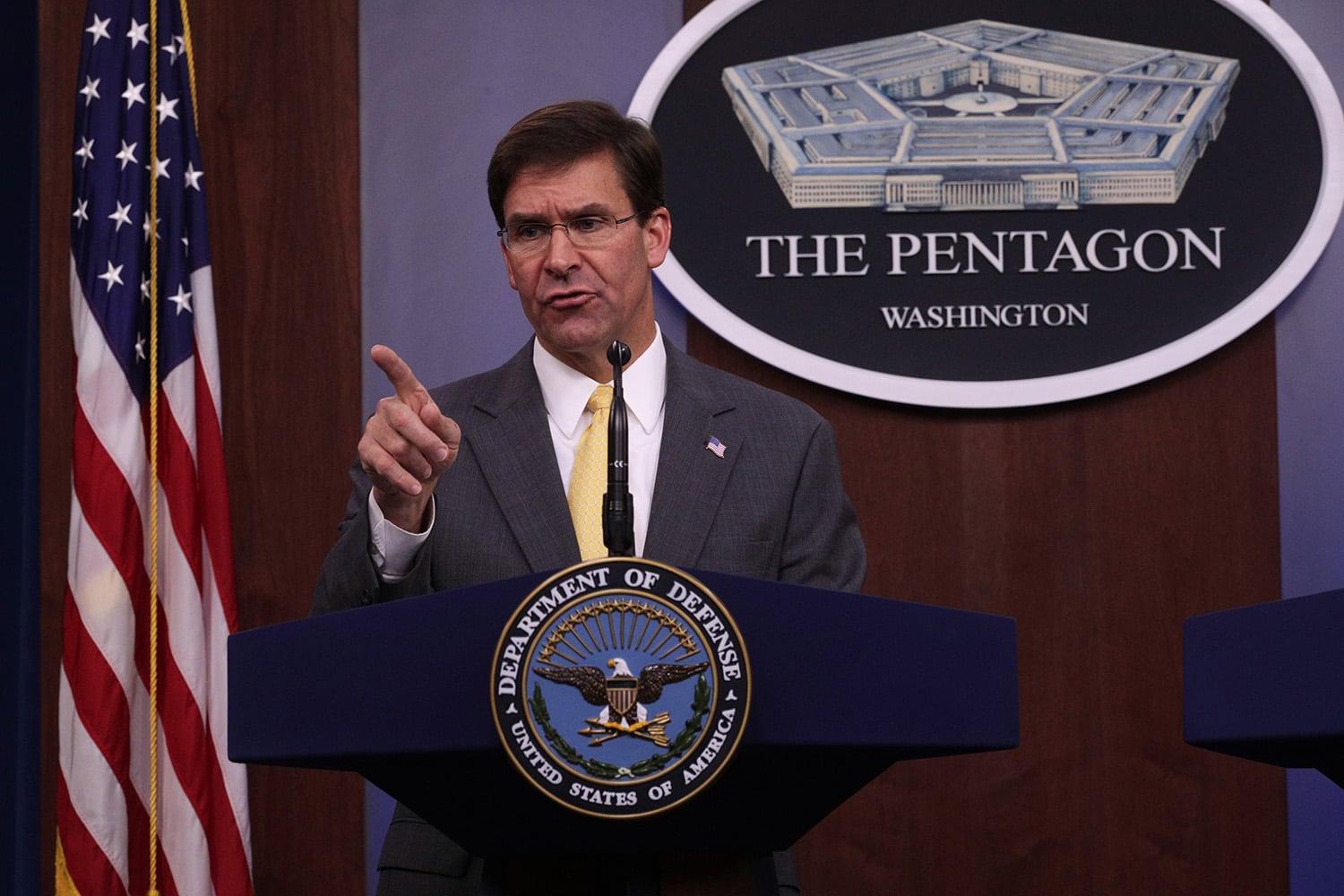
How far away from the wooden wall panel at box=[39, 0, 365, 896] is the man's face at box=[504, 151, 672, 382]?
3.90ft

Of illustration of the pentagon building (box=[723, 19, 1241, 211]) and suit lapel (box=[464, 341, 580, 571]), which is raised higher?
illustration of the pentagon building (box=[723, 19, 1241, 211])

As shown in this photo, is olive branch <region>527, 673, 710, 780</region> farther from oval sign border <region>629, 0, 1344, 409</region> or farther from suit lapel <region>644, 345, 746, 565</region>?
oval sign border <region>629, 0, 1344, 409</region>

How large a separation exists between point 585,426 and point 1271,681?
0.94 m

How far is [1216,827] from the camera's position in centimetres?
290

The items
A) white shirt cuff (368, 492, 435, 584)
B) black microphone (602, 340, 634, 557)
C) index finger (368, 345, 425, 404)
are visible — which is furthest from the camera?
white shirt cuff (368, 492, 435, 584)

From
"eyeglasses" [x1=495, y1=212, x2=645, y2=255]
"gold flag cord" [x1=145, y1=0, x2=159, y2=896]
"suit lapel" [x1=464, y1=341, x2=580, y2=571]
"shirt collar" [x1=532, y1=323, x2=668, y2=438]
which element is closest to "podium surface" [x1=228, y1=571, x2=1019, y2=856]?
"suit lapel" [x1=464, y1=341, x2=580, y2=571]

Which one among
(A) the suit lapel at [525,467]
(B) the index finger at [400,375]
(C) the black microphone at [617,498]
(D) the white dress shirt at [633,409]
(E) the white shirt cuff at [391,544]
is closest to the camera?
(C) the black microphone at [617,498]

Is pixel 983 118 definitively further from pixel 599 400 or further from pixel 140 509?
pixel 140 509

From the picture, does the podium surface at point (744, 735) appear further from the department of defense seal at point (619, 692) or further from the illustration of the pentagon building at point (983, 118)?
the illustration of the pentagon building at point (983, 118)

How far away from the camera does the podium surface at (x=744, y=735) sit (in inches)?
44.5

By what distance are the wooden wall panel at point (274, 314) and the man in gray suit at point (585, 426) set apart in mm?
1085

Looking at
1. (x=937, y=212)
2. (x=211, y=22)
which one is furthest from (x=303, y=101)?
(x=937, y=212)

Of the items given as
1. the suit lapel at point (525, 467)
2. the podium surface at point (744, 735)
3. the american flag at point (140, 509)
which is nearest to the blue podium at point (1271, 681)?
the podium surface at point (744, 735)

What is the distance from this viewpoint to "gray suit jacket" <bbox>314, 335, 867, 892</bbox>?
1.75 meters
